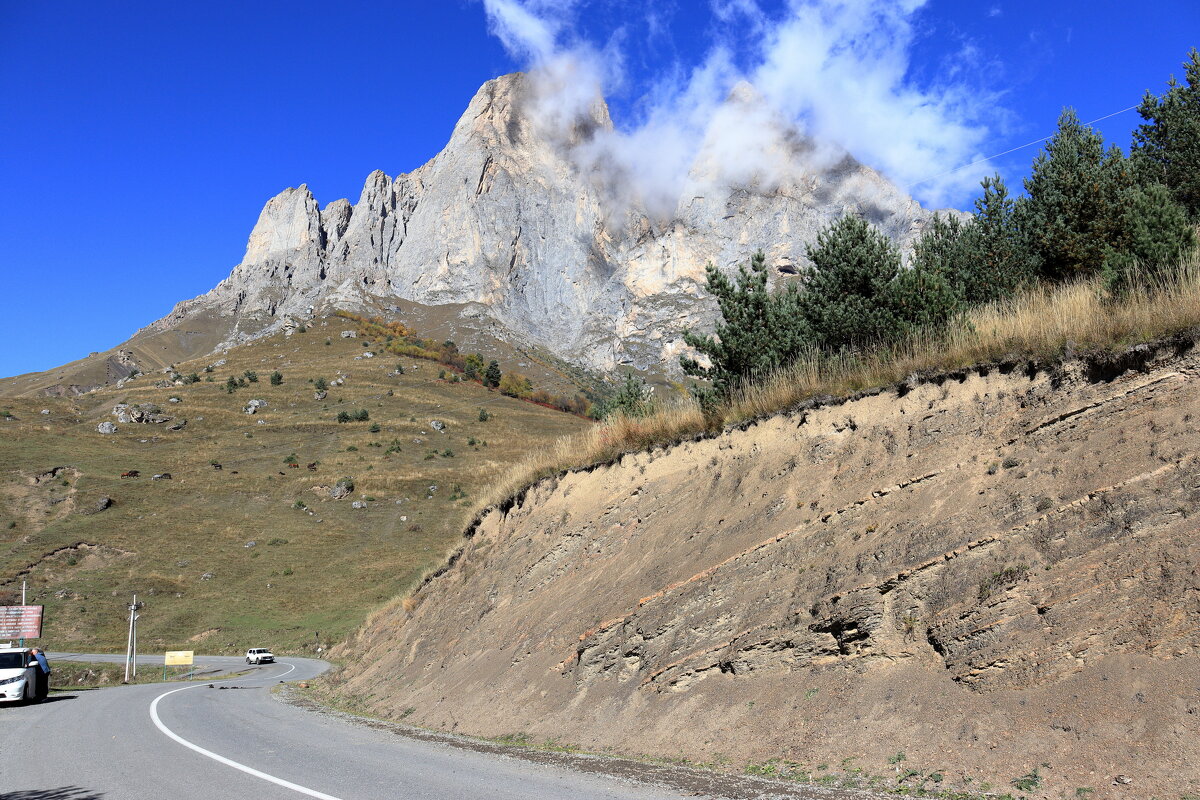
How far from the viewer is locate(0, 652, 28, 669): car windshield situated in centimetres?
1934

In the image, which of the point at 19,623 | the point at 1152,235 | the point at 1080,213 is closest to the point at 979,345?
the point at 1152,235

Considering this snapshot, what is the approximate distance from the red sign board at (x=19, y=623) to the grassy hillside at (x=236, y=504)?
1569cm

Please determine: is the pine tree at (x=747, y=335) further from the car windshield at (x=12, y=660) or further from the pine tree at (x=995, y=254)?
the car windshield at (x=12, y=660)

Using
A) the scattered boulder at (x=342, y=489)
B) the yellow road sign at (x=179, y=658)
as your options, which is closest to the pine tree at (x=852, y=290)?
the yellow road sign at (x=179, y=658)

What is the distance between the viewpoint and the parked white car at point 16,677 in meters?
18.6

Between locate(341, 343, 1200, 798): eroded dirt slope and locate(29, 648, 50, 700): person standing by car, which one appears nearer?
locate(341, 343, 1200, 798): eroded dirt slope

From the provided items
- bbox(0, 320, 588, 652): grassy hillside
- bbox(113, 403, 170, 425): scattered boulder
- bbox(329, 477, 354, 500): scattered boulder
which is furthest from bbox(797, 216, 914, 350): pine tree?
bbox(113, 403, 170, 425): scattered boulder

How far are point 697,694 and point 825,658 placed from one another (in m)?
1.84

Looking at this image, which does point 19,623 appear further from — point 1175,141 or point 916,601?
point 1175,141

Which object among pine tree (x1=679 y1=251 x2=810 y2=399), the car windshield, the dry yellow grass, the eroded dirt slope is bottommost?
the car windshield

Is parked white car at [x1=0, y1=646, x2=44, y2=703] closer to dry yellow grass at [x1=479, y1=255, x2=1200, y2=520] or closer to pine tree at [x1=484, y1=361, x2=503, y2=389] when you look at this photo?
dry yellow grass at [x1=479, y1=255, x2=1200, y2=520]

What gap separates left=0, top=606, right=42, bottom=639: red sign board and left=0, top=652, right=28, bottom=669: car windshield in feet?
30.6

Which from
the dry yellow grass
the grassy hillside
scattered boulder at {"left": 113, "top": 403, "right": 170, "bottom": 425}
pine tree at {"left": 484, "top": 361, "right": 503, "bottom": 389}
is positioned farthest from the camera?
pine tree at {"left": 484, "top": 361, "right": 503, "bottom": 389}

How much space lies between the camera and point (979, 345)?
10242 mm
